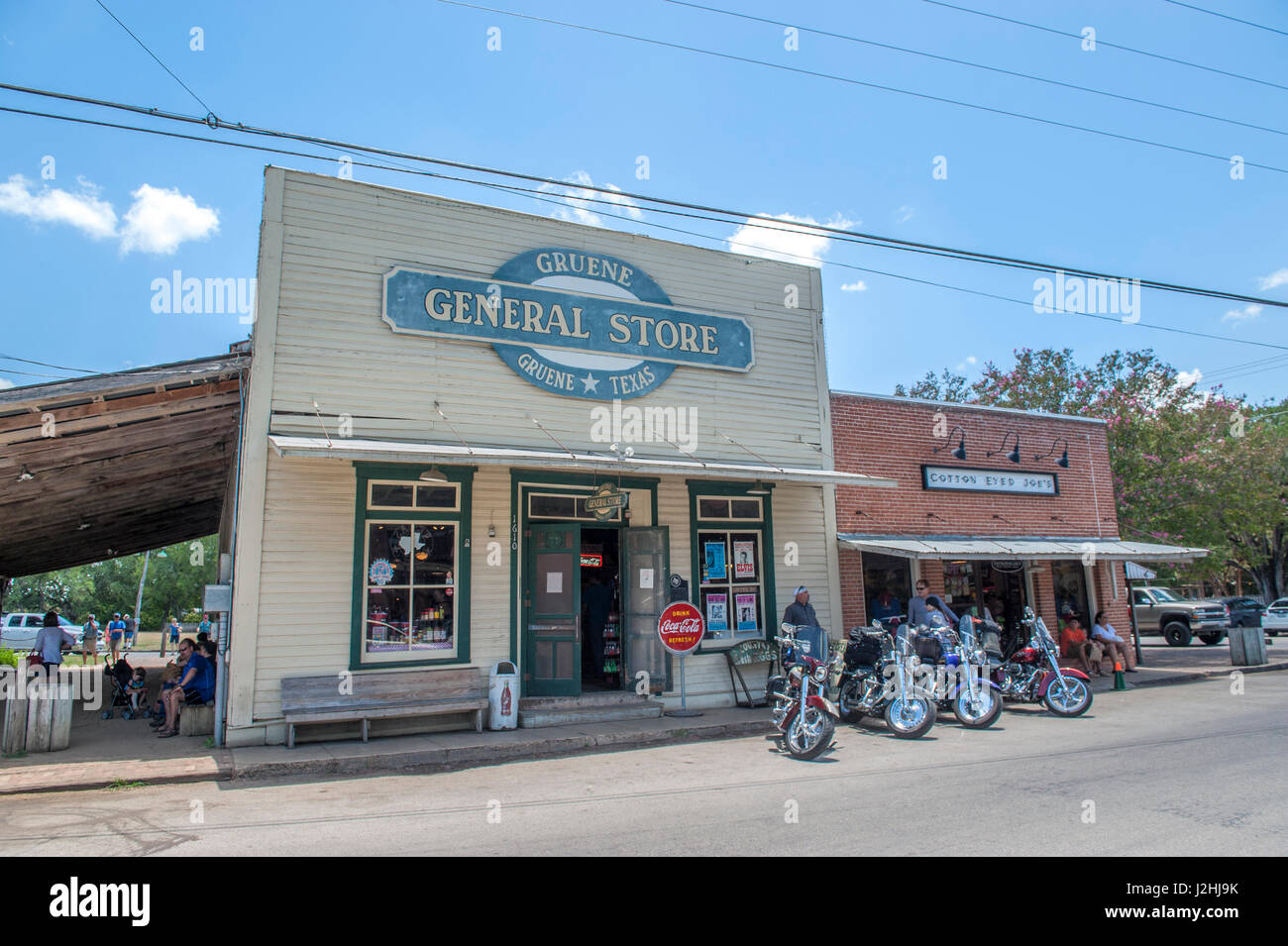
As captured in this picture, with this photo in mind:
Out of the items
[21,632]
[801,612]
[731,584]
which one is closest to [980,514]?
[731,584]

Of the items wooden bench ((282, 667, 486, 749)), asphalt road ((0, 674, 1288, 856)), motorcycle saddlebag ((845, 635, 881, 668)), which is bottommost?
asphalt road ((0, 674, 1288, 856))

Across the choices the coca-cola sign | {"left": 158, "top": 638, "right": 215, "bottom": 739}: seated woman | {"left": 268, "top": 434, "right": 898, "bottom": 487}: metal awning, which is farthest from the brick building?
{"left": 158, "top": 638, "right": 215, "bottom": 739}: seated woman

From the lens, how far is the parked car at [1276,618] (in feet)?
95.5

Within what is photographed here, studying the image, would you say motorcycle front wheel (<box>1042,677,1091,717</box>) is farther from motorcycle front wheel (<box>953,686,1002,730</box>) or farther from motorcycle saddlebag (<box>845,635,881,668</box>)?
motorcycle saddlebag (<box>845,635,881,668</box>)

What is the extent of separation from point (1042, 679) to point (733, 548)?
4947mm

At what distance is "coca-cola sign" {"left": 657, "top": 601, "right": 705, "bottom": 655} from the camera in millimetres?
11219

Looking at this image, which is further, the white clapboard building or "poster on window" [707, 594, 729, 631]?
"poster on window" [707, 594, 729, 631]

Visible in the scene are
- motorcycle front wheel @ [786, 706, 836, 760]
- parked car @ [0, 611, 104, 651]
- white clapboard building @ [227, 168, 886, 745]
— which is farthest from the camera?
parked car @ [0, 611, 104, 651]

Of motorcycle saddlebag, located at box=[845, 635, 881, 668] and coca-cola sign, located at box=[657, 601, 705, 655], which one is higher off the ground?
coca-cola sign, located at box=[657, 601, 705, 655]

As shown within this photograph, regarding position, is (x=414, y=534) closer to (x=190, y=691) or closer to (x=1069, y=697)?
(x=190, y=691)

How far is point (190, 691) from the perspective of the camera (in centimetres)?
1084

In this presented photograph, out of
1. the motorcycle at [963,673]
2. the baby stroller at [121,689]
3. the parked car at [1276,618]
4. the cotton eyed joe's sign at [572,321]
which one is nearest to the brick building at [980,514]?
the motorcycle at [963,673]

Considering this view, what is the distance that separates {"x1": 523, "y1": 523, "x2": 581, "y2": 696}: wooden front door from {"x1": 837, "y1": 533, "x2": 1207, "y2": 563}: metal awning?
516 cm

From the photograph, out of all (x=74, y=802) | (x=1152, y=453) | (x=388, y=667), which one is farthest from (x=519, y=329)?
(x=1152, y=453)
